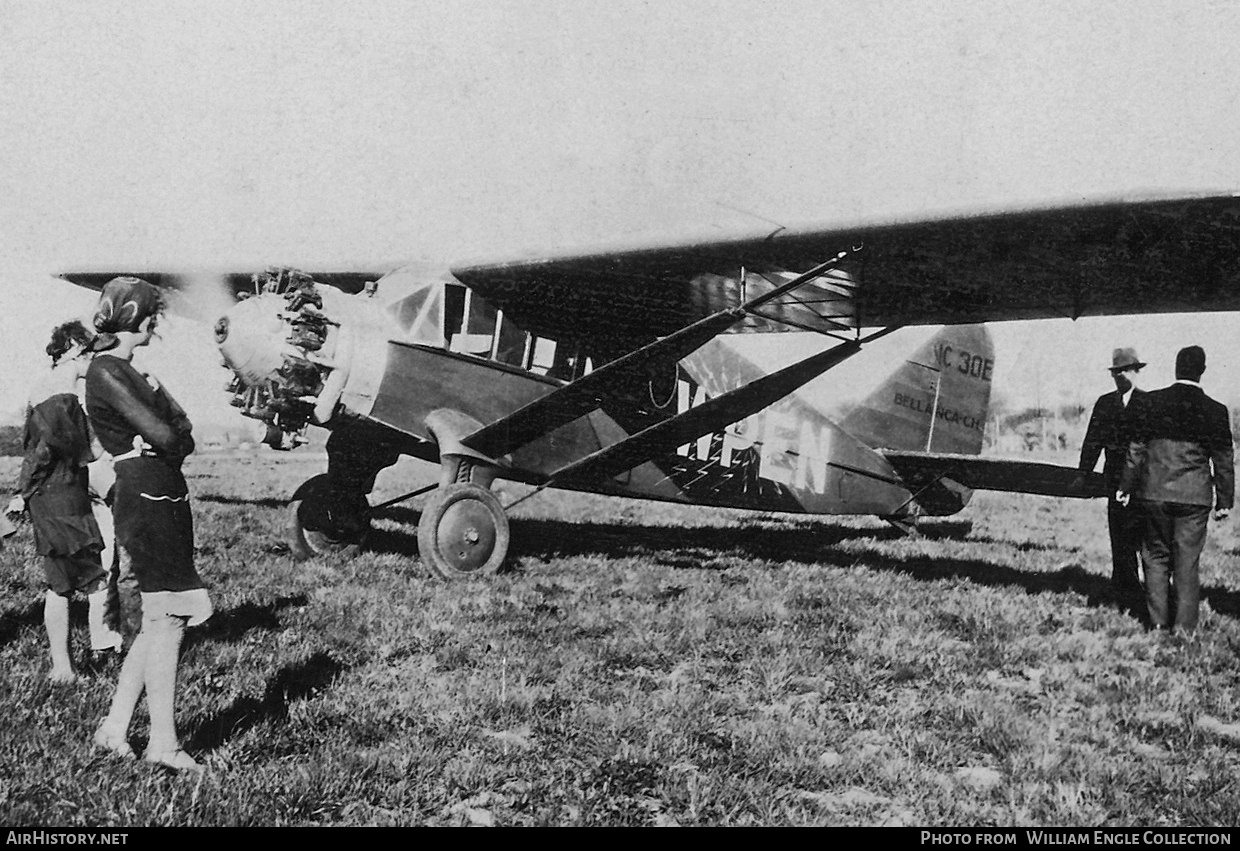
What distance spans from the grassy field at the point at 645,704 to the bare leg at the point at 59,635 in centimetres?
11

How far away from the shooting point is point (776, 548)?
8922mm

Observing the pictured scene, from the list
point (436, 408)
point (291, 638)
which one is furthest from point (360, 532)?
point (291, 638)

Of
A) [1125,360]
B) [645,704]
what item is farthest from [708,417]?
[1125,360]

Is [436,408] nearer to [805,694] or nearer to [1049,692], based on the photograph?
[805,694]

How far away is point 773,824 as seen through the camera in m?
2.59

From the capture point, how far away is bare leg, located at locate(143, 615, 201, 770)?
2582mm

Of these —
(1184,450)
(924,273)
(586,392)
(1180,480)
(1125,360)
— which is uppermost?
(924,273)

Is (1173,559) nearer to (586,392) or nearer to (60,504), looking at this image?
(586,392)

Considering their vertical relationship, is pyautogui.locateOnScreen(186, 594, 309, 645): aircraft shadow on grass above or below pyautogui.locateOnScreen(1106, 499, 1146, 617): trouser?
below

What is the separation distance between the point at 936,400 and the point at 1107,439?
4.37m

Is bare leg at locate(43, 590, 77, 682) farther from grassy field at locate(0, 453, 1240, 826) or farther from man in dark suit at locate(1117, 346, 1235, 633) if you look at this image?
man in dark suit at locate(1117, 346, 1235, 633)

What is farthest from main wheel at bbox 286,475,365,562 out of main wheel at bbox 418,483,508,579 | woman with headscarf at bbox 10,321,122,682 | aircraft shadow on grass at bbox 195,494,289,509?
aircraft shadow on grass at bbox 195,494,289,509

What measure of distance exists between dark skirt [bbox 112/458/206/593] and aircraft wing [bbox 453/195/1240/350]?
4.26 m

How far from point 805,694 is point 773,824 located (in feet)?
4.63
